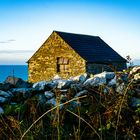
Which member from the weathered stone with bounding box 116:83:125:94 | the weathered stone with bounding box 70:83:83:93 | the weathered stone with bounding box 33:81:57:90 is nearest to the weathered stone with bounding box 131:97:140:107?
the weathered stone with bounding box 116:83:125:94

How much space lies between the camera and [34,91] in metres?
8.60

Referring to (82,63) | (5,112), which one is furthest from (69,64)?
(5,112)

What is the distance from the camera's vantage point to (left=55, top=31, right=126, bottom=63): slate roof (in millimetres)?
28513

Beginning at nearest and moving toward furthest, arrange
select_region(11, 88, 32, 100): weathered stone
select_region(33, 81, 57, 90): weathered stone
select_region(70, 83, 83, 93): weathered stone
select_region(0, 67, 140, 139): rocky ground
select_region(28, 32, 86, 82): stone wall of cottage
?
select_region(0, 67, 140, 139): rocky ground, select_region(70, 83, 83, 93): weathered stone, select_region(11, 88, 32, 100): weathered stone, select_region(33, 81, 57, 90): weathered stone, select_region(28, 32, 86, 82): stone wall of cottage

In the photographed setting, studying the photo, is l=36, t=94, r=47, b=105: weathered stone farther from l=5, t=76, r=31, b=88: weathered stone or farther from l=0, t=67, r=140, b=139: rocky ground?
l=5, t=76, r=31, b=88: weathered stone

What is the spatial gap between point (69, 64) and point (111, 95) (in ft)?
71.3

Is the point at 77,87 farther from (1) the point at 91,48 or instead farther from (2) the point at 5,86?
(1) the point at 91,48

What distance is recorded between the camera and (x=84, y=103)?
24.8 ft

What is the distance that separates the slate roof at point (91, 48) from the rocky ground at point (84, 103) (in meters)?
18.6

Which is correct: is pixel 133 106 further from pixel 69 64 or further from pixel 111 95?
pixel 69 64

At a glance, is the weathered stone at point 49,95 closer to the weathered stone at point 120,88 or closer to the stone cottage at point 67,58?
the weathered stone at point 120,88

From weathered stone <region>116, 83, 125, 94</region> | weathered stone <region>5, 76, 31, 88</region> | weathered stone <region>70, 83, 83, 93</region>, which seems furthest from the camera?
weathered stone <region>5, 76, 31, 88</region>

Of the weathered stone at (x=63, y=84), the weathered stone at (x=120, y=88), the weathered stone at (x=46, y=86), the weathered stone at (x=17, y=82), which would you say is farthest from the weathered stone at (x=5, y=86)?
the weathered stone at (x=120, y=88)

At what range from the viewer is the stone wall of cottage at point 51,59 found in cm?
2818
